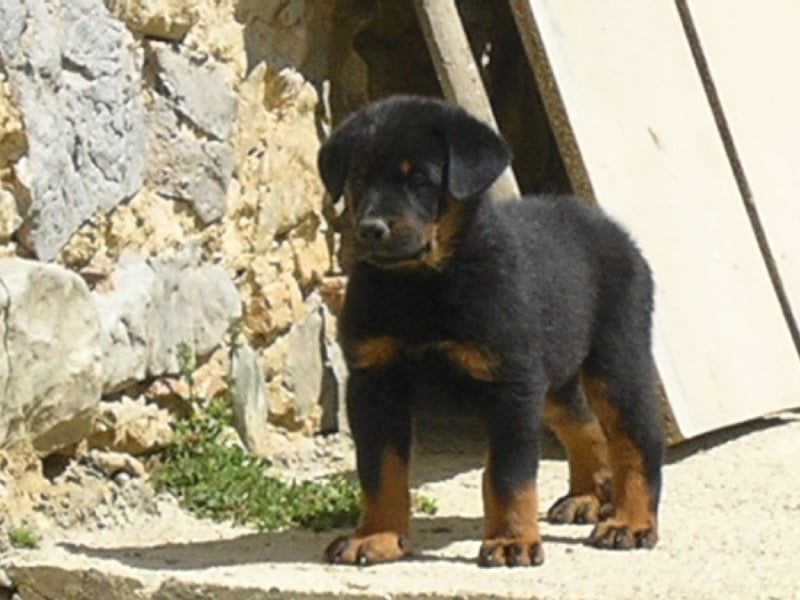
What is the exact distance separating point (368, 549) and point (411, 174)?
98cm

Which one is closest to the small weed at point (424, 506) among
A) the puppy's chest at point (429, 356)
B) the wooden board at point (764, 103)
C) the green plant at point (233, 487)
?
the green plant at point (233, 487)

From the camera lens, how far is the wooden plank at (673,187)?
6.71 meters

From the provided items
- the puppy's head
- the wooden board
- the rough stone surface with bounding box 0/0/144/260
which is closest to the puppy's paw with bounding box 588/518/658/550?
the puppy's head

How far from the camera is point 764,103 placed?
7.63 m

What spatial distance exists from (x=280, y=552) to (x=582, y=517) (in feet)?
3.09

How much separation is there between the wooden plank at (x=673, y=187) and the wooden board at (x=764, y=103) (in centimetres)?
13

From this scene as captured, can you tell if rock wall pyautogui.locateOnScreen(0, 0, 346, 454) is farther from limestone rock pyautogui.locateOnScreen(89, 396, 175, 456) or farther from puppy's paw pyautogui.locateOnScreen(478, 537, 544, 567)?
puppy's paw pyautogui.locateOnScreen(478, 537, 544, 567)

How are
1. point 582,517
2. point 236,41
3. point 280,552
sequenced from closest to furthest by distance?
point 280,552, point 582,517, point 236,41

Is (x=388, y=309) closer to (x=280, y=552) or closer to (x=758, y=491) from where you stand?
(x=280, y=552)

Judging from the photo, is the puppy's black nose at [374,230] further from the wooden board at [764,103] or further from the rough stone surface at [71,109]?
the wooden board at [764,103]

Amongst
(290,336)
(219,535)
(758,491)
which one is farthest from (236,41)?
(758,491)

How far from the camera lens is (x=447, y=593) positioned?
4637 mm

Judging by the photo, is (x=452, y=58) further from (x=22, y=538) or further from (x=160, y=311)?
(x=22, y=538)

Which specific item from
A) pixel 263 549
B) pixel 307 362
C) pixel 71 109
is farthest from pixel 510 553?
pixel 307 362
